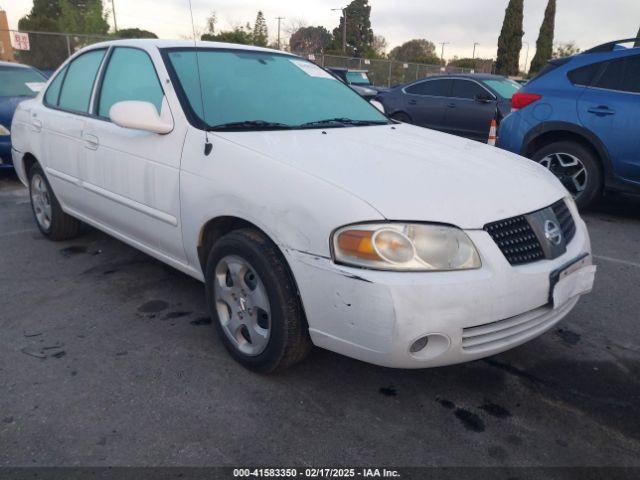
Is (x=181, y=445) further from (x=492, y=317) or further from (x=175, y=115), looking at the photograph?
(x=175, y=115)

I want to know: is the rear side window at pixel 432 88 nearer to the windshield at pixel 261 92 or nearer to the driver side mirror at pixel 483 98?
the driver side mirror at pixel 483 98

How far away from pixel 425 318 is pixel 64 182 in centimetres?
310

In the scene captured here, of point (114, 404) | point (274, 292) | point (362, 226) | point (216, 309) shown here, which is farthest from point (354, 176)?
point (114, 404)

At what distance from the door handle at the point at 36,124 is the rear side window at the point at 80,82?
261 mm

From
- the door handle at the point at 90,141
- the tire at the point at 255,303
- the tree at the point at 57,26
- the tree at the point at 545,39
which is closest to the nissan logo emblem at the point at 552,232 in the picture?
the tire at the point at 255,303

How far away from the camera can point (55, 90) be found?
168 inches

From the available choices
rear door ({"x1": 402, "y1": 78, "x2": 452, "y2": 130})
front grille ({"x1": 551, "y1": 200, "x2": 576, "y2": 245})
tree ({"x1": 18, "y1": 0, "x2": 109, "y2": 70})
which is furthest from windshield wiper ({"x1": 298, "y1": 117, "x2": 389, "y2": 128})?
tree ({"x1": 18, "y1": 0, "x2": 109, "y2": 70})

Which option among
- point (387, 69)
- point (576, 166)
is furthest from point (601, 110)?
point (387, 69)

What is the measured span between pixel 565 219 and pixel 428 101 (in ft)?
25.9

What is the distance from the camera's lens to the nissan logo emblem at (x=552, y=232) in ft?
7.88

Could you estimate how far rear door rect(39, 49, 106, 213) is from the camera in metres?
3.74

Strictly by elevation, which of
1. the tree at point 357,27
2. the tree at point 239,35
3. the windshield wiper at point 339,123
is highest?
the tree at point 357,27

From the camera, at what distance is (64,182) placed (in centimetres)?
397

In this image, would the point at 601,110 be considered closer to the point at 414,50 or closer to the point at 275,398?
the point at 275,398
